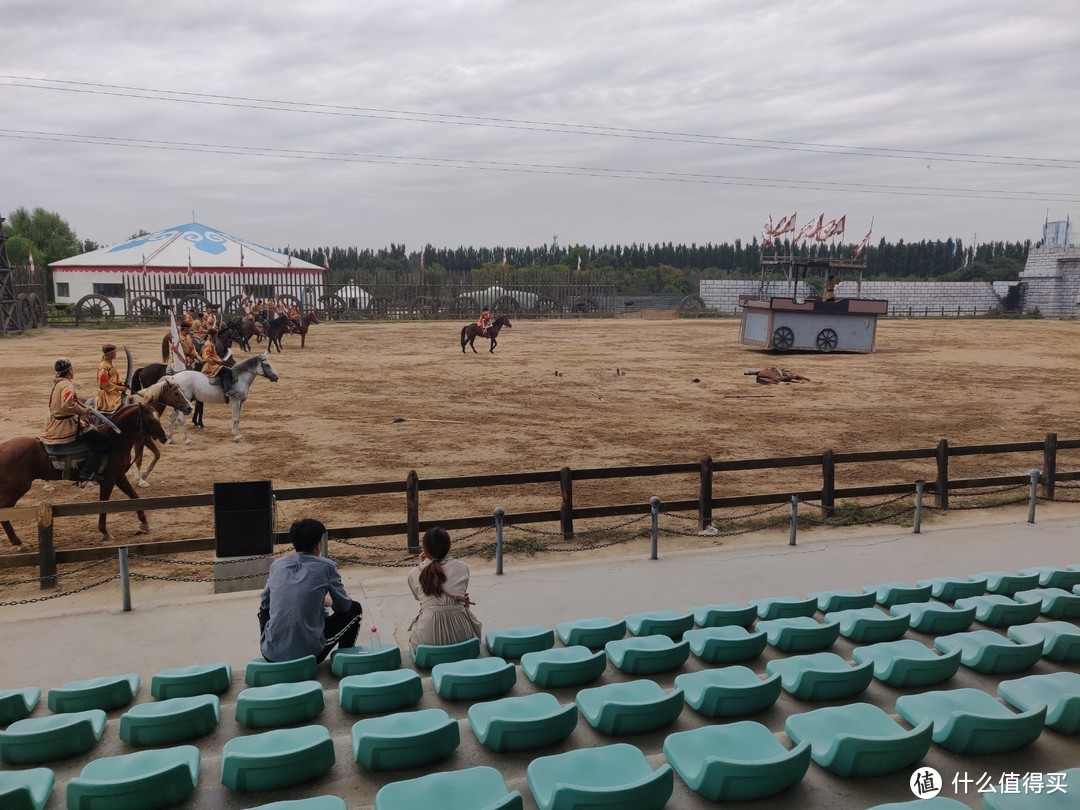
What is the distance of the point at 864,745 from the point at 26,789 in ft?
12.4

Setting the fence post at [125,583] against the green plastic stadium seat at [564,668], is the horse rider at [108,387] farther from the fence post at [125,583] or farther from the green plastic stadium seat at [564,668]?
the green plastic stadium seat at [564,668]

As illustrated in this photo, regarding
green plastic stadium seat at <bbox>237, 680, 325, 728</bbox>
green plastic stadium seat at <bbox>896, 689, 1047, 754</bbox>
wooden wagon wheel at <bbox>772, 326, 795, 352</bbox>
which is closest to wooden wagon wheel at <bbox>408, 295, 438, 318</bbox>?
wooden wagon wheel at <bbox>772, 326, 795, 352</bbox>

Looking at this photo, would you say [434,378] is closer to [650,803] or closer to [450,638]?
[450,638]

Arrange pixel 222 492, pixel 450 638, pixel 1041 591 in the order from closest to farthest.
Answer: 1. pixel 450 638
2. pixel 1041 591
3. pixel 222 492

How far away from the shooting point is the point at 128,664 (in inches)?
277

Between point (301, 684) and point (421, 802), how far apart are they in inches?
69.2

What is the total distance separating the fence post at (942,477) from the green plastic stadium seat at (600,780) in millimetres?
9967

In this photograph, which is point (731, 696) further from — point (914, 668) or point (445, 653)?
point (445, 653)

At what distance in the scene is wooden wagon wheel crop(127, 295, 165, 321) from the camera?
52906 millimetres

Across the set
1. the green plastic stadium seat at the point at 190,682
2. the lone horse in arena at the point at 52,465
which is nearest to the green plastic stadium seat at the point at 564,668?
the green plastic stadium seat at the point at 190,682

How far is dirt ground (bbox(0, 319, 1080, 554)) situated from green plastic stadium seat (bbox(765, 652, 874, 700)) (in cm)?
680

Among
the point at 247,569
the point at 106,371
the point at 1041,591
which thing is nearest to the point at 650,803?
the point at 1041,591

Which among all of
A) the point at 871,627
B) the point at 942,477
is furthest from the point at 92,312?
the point at 871,627

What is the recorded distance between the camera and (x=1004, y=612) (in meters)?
6.42
